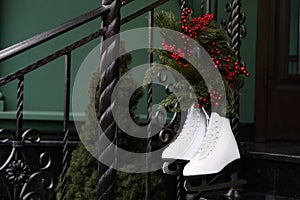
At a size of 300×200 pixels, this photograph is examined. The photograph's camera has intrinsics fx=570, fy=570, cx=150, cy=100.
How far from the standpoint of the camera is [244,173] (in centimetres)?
293

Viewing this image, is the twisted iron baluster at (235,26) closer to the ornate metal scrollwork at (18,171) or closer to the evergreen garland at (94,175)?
the evergreen garland at (94,175)

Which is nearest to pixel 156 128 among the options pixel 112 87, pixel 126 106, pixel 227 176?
pixel 126 106

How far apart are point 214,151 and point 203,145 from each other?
0.08 metres

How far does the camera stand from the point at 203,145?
7.87 feet

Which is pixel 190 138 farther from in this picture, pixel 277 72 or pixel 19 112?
pixel 277 72

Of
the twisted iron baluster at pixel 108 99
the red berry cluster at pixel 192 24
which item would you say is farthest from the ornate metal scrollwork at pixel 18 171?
the red berry cluster at pixel 192 24

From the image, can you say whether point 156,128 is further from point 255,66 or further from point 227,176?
point 255,66

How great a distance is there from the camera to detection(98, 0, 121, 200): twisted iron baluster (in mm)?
1997

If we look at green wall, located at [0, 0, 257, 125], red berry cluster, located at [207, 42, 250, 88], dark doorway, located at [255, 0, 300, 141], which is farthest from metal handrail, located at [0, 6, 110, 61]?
dark doorway, located at [255, 0, 300, 141]

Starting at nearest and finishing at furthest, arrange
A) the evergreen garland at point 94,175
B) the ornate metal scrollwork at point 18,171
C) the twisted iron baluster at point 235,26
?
the ornate metal scrollwork at point 18,171, the twisted iron baluster at point 235,26, the evergreen garland at point 94,175

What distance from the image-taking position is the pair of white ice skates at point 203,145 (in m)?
2.32

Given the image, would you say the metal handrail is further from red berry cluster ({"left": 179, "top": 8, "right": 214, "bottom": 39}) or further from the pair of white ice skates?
the pair of white ice skates

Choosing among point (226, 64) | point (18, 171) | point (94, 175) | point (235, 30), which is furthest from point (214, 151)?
point (94, 175)

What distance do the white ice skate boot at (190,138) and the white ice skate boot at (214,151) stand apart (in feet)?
0.09
